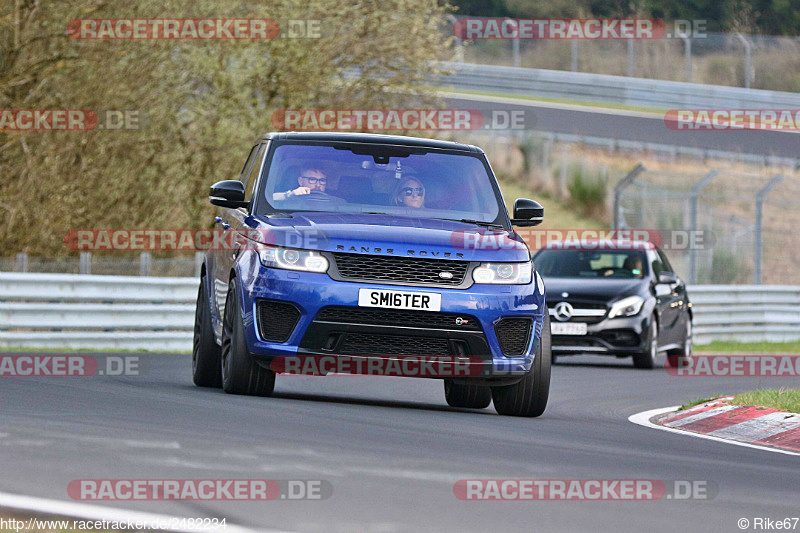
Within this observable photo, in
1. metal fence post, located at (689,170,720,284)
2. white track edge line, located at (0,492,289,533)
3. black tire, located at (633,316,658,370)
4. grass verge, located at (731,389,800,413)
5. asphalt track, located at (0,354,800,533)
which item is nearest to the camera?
white track edge line, located at (0,492,289,533)

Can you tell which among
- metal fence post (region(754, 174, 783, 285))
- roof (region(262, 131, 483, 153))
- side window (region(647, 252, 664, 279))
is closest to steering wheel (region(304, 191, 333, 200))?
roof (region(262, 131, 483, 153))

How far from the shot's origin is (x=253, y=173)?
11500mm

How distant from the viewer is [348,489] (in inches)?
251

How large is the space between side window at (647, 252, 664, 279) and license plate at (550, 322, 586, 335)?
5.36 ft

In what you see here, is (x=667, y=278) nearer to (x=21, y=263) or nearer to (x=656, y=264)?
(x=656, y=264)

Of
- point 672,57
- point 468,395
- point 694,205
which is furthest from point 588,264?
point 672,57

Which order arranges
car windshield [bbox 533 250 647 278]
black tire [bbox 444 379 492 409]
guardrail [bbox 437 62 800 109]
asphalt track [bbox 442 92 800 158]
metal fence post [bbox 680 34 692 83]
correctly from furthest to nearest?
metal fence post [bbox 680 34 692 83], guardrail [bbox 437 62 800 109], asphalt track [bbox 442 92 800 158], car windshield [bbox 533 250 647 278], black tire [bbox 444 379 492 409]

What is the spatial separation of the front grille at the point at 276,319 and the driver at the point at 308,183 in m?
1.13

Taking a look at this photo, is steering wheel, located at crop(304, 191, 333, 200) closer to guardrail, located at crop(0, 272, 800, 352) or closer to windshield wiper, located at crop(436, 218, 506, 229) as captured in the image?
windshield wiper, located at crop(436, 218, 506, 229)

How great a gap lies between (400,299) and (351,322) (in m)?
0.35

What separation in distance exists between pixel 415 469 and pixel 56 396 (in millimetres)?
3911

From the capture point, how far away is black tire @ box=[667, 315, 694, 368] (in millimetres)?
20797

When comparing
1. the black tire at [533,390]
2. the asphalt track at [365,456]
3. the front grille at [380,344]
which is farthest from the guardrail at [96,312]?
the front grille at [380,344]

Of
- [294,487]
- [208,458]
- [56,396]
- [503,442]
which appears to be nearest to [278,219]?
[56,396]
